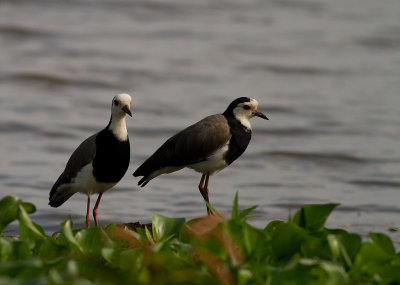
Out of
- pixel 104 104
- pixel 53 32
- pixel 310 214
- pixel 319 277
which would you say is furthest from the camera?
pixel 53 32

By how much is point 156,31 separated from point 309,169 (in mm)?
6715

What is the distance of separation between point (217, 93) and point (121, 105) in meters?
6.65

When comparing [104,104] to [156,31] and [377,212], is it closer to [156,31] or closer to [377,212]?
[156,31]

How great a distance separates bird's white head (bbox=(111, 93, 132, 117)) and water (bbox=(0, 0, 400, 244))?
165cm

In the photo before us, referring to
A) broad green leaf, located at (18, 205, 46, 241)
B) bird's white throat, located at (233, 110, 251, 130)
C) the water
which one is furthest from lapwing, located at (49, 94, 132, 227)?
broad green leaf, located at (18, 205, 46, 241)


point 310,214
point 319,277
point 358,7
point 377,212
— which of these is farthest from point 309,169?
point 358,7

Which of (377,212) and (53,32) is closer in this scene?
(377,212)

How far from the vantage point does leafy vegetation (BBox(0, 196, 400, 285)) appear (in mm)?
3680

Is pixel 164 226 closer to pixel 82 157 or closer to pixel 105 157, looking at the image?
pixel 105 157

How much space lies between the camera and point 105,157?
20.7ft

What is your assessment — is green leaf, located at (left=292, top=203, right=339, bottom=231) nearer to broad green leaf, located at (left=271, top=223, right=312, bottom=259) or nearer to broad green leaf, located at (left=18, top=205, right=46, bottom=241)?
broad green leaf, located at (left=271, top=223, right=312, bottom=259)

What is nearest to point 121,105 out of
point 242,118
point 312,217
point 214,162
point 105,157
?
point 105,157

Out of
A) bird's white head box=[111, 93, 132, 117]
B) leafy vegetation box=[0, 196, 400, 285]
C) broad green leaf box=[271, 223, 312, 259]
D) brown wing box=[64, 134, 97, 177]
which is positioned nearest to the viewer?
leafy vegetation box=[0, 196, 400, 285]

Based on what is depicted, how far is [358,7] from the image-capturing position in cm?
1781
